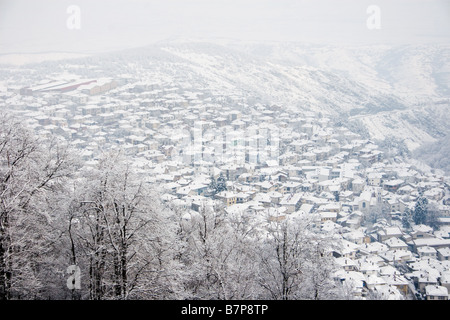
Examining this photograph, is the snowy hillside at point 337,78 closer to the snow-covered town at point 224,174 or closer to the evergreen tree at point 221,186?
the snow-covered town at point 224,174

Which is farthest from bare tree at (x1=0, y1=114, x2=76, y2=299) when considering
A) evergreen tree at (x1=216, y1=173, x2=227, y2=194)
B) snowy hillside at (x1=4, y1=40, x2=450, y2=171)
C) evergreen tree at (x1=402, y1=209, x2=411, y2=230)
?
snowy hillside at (x1=4, y1=40, x2=450, y2=171)

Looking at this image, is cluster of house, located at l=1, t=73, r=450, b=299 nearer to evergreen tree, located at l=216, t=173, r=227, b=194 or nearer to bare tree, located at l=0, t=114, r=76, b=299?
evergreen tree, located at l=216, t=173, r=227, b=194

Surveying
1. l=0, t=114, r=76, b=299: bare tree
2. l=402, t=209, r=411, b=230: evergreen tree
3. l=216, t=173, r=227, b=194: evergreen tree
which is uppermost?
l=0, t=114, r=76, b=299: bare tree

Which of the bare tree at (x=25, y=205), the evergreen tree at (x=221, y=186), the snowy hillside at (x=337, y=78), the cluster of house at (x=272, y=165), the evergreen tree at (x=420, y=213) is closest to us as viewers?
the bare tree at (x=25, y=205)

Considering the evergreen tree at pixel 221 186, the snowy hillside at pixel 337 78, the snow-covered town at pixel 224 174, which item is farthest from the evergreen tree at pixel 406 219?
the snowy hillside at pixel 337 78

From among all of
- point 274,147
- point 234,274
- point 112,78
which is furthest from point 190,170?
point 112,78

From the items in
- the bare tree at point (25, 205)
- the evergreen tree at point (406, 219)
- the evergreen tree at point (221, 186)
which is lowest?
the evergreen tree at point (406, 219)

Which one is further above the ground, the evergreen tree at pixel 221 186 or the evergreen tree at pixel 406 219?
the evergreen tree at pixel 221 186
